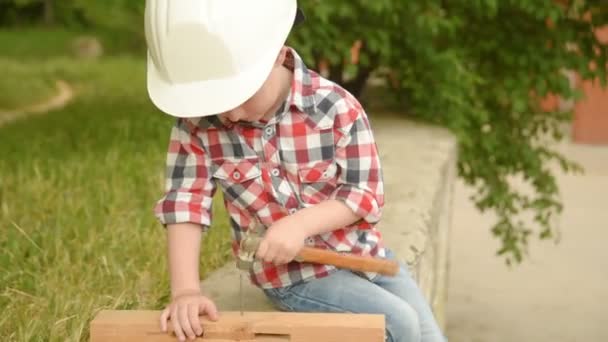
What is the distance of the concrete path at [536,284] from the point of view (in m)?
6.70

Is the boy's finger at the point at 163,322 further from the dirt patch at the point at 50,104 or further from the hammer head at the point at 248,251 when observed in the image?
the dirt patch at the point at 50,104

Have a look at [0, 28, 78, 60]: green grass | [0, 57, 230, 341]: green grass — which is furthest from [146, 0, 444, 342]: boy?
[0, 28, 78, 60]: green grass

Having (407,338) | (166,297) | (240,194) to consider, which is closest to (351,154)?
(240,194)

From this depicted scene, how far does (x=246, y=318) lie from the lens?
219cm

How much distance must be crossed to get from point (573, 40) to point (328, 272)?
150 inches

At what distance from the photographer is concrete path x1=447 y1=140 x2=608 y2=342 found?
6703mm

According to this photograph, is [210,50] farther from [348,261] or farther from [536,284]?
[536,284]

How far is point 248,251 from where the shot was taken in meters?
2.21

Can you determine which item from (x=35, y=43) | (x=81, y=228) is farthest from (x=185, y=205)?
(x=35, y=43)

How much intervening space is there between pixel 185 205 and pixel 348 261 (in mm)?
380

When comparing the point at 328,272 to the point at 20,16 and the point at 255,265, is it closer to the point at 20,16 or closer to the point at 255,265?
the point at 255,265

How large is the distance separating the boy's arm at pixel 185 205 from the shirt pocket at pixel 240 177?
27 mm

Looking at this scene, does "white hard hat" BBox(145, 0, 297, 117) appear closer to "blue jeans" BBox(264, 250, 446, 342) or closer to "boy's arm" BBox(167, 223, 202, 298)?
"boy's arm" BBox(167, 223, 202, 298)

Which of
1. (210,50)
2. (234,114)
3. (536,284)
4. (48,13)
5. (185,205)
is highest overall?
(48,13)
